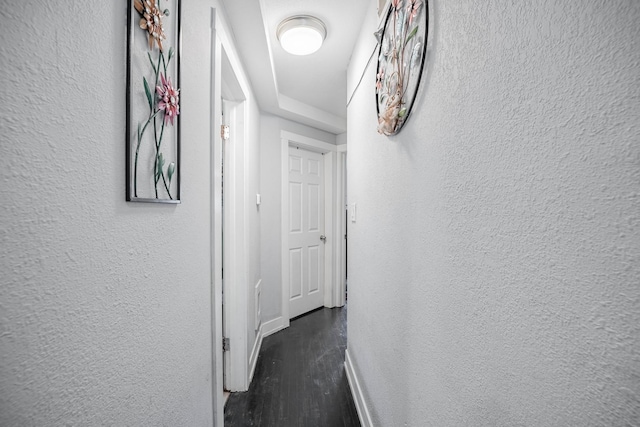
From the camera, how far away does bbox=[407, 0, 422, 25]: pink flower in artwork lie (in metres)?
0.81

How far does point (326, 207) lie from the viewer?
343 cm

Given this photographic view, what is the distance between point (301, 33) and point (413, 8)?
3.47ft

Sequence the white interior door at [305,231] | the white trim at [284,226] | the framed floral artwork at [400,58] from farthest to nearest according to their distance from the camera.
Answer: the white interior door at [305,231] < the white trim at [284,226] < the framed floral artwork at [400,58]

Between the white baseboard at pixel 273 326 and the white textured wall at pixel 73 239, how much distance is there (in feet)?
6.66

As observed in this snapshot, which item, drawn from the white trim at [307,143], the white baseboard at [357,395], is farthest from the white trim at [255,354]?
the white trim at [307,143]

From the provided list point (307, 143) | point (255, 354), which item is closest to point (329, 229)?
point (307, 143)

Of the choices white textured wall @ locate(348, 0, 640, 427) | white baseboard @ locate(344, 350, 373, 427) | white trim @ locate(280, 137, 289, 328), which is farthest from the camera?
white trim @ locate(280, 137, 289, 328)

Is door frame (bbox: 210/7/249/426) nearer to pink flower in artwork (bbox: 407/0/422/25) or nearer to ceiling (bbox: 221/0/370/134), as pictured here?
ceiling (bbox: 221/0/370/134)

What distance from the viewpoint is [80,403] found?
448mm

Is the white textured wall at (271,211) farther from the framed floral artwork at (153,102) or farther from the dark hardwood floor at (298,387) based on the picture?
the framed floral artwork at (153,102)

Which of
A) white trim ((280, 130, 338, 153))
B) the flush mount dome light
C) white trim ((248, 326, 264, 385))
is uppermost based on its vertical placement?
the flush mount dome light

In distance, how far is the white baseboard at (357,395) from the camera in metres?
1.48

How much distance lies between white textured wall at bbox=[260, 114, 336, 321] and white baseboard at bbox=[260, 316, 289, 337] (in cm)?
4

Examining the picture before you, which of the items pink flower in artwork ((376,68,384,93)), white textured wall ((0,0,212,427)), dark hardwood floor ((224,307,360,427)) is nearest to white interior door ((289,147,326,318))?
dark hardwood floor ((224,307,360,427))
